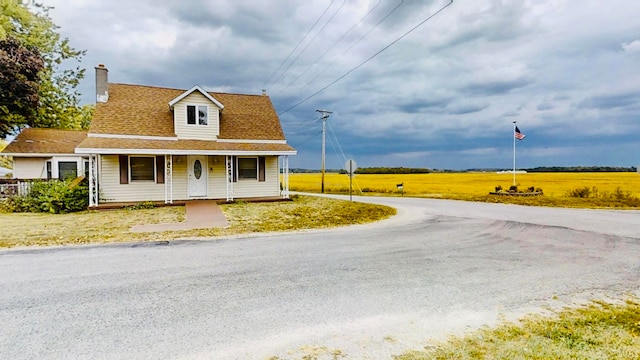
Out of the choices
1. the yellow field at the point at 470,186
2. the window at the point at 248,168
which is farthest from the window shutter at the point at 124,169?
the yellow field at the point at 470,186

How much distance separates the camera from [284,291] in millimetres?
5105

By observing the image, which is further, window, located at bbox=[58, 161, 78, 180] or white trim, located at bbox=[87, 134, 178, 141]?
window, located at bbox=[58, 161, 78, 180]

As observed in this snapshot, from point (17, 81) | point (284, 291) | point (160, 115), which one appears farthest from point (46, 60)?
point (284, 291)

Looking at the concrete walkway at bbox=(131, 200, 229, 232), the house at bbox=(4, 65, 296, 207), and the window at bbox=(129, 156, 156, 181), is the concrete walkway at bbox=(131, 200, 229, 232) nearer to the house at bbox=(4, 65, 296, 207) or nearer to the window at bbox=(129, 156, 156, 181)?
the house at bbox=(4, 65, 296, 207)

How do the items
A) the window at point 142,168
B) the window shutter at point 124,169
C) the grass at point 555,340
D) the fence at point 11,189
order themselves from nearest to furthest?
1. the grass at point 555,340
2. the window shutter at point 124,169
3. the fence at point 11,189
4. the window at point 142,168

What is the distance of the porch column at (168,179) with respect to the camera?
54.7ft

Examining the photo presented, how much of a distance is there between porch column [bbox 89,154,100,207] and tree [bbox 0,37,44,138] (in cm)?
1438

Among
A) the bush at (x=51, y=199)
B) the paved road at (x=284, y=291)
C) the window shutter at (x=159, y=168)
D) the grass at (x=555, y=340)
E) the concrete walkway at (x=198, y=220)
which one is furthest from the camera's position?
the window shutter at (x=159, y=168)

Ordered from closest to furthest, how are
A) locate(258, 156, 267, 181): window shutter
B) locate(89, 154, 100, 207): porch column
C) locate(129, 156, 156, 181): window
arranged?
locate(89, 154, 100, 207): porch column
locate(129, 156, 156, 181): window
locate(258, 156, 267, 181): window shutter

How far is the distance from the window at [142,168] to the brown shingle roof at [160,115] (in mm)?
1475

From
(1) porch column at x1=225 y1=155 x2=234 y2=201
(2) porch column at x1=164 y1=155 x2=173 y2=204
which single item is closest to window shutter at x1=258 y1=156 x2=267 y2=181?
(1) porch column at x1=225 y1=155 x2=234 y2=201

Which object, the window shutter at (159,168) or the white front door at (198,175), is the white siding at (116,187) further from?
the white front door at (198,175)

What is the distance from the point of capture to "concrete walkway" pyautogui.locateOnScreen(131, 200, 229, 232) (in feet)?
35.9

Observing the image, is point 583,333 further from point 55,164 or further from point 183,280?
point 55,164
